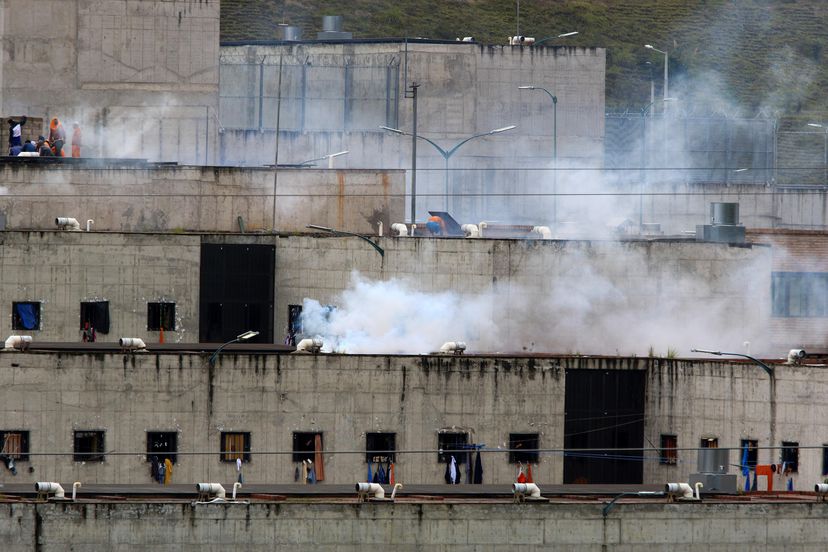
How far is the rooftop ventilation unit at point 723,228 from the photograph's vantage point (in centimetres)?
6738

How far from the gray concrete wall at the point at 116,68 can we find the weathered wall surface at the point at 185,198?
8901mm

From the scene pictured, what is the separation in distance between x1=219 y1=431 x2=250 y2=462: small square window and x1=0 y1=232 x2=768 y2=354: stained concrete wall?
13.4m

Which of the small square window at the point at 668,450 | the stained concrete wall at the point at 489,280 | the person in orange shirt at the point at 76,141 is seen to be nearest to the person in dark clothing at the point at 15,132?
the person in orange shirt at the point at 76,141

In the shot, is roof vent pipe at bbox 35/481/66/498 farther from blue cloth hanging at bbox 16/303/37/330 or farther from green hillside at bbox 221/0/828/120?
green hillside at bbox 221/0/828/120

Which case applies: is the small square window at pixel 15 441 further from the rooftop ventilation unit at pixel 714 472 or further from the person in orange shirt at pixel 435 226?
the person in orange shirt at pixel 435 226

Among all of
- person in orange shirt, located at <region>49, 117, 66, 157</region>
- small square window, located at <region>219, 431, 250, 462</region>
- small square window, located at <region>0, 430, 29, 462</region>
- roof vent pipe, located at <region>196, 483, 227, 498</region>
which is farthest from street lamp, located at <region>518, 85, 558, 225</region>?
roof vent pipe, located at <region>196, 483, 227, 498</region>

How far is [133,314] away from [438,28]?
265 feet

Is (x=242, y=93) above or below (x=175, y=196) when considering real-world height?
above

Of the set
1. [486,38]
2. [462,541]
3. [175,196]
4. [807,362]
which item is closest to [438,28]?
[486,38]

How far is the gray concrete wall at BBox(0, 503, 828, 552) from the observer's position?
3622 cm

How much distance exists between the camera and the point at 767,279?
217ft

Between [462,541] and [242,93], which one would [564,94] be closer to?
[242,93]

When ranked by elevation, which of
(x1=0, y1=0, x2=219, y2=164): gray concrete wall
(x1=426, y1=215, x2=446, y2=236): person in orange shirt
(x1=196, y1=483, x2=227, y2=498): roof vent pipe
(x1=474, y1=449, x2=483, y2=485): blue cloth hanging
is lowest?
(x1=474, y1=449, x2=483, y2=485): blue cloth hanging

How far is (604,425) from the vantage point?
52625mm
